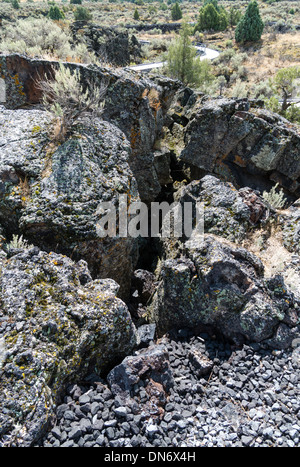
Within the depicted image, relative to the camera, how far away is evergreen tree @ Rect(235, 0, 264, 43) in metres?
45.4

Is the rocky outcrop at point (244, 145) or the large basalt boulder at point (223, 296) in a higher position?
the rocky outcrop at point (244, 145)

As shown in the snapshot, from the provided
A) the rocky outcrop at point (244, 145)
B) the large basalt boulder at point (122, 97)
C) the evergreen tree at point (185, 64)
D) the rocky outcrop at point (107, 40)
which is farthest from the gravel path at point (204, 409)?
the rocky outcrop at point (107, 40)

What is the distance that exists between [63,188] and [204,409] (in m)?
4.40

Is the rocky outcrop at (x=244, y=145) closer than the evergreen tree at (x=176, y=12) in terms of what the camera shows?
Yes

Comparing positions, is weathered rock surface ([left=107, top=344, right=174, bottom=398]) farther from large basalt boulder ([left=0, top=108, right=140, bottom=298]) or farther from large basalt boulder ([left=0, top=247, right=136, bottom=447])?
large basalt boulder ([left=0, top=108, right=140, bottom=298])

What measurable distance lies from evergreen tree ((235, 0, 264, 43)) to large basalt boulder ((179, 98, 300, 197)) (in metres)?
46.6

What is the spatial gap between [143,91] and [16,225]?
19.0 feet

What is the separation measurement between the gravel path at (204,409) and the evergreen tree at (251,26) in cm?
5485

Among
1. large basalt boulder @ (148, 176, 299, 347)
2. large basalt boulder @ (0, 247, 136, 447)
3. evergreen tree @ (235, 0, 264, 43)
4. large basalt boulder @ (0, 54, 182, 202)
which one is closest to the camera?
large basalt boulder @ (0, 247, 136, 447)

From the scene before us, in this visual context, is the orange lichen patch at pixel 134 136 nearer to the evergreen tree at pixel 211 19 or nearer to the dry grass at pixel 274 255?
the dry grass at pixel 274 255

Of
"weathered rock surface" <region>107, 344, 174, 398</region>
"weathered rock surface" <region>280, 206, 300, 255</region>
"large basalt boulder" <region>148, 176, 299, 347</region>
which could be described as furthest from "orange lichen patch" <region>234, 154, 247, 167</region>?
"weathered rock surface" <region>107, 344, 174, 398</region>

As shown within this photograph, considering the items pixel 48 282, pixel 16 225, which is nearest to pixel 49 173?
pixel 16 225

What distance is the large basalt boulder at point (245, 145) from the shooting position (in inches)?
372
